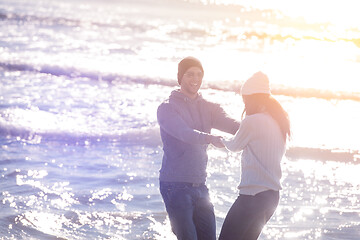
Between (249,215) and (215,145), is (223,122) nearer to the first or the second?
(215,145)

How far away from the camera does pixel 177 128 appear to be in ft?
17.4

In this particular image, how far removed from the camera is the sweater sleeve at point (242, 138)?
5051mm

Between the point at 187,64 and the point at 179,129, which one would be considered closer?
the point at 179,129

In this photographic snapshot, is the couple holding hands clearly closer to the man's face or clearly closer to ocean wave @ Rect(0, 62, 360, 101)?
the man's face

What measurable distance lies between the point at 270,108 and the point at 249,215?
891 mm

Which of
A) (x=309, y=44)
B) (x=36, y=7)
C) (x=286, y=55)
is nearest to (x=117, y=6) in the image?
(x=36, y=7)

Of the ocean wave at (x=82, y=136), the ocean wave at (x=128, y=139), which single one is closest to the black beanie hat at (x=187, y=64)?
the ocean wave at (x=128, y=139)

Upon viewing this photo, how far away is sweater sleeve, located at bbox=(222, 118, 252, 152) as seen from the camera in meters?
5.05

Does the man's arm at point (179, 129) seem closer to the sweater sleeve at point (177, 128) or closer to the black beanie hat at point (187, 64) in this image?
the sweater sleeve at point (177, 128)

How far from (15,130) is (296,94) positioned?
12.0 metres

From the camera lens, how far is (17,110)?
16.0m

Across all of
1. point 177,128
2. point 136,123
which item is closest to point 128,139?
point 136,123

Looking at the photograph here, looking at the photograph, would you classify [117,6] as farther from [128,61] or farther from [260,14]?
[128,61]

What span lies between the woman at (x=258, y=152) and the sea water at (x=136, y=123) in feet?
1.16
